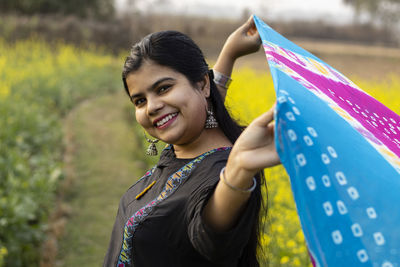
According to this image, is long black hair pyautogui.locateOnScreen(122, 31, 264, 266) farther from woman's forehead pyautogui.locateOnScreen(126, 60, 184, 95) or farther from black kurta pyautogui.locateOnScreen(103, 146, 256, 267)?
black kurta pyautogui.locateOnScreen(103, 146, 256, 267)

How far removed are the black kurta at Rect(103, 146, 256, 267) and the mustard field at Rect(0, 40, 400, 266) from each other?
46cm

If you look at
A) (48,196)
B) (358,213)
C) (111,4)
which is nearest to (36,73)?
(48,196)

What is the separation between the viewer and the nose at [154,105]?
1.22 metres

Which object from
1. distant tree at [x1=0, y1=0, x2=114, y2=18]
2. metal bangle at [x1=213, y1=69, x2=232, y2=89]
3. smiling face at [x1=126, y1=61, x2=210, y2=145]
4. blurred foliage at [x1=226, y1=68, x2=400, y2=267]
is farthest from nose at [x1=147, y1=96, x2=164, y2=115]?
distant tree at [x1=0, y1=0, x2=114, y2=18]

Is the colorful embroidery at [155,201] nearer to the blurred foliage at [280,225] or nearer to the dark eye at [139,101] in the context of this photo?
the dark eye at [139,101]

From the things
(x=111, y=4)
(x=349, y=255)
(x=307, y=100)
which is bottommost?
(x=111, y=4)

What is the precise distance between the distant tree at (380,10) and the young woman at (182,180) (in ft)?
99.0

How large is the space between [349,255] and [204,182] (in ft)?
1.42

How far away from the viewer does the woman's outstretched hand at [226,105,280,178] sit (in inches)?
33.9

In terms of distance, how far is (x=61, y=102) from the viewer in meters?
8.09

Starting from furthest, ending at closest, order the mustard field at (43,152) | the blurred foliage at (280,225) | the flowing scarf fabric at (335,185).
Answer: the mustard field at (43,152) → the blurred foliage at (280,225) → the flowing scarf fabric at (335,185)

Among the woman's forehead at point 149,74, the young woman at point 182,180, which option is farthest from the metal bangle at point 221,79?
the woman's forehead at point 149,74

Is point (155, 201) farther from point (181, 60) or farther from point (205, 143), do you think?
point (181, 60)

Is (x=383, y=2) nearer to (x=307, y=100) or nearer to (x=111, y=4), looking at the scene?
(x=111, y=4)
